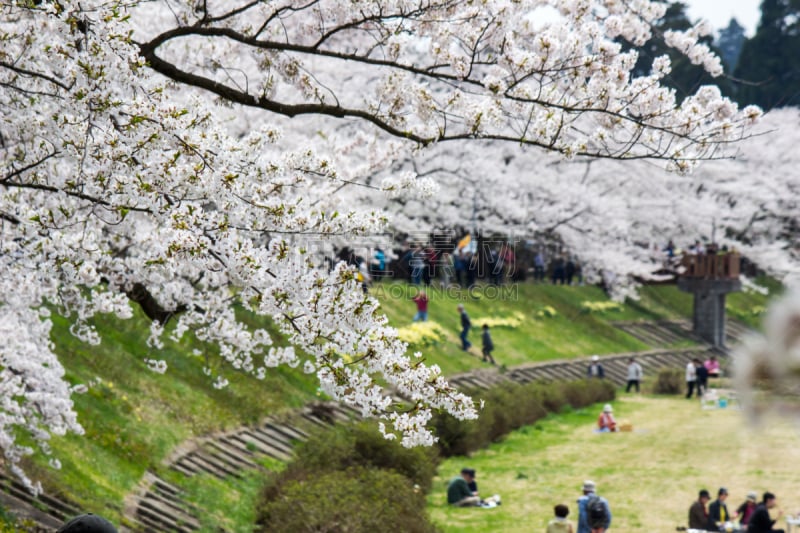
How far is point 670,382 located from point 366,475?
18.1 metres

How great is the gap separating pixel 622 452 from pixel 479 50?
14619 mm

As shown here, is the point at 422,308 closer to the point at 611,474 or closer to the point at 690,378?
the point at 690,378

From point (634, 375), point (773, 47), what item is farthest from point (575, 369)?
point (773, 47)

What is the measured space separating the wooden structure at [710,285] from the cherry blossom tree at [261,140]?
2994 cm

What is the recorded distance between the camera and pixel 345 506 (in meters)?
10.6

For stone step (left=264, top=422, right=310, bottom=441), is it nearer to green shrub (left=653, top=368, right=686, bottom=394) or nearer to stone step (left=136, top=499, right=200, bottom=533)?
stone step (left=136, top=499, right=200, bottom=533)

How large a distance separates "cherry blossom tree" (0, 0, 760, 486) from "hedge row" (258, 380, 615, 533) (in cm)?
299

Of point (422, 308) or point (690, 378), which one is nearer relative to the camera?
point (422, 308)

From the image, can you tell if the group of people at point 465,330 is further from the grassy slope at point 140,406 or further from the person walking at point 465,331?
the grassy slope at point 140,406

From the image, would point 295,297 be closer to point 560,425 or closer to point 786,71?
point 560,425

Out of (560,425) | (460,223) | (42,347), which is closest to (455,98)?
(42,347)

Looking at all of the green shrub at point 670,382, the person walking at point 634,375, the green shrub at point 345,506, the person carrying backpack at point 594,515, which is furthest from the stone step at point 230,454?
the green shrub at point 670,382

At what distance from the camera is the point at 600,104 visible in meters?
6.60

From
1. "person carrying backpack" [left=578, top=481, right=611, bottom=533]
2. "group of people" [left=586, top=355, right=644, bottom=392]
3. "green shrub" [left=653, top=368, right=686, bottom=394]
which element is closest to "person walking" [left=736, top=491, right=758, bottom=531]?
"person carrying backpack" [left=578, top=481, right=611, bottom=533]
